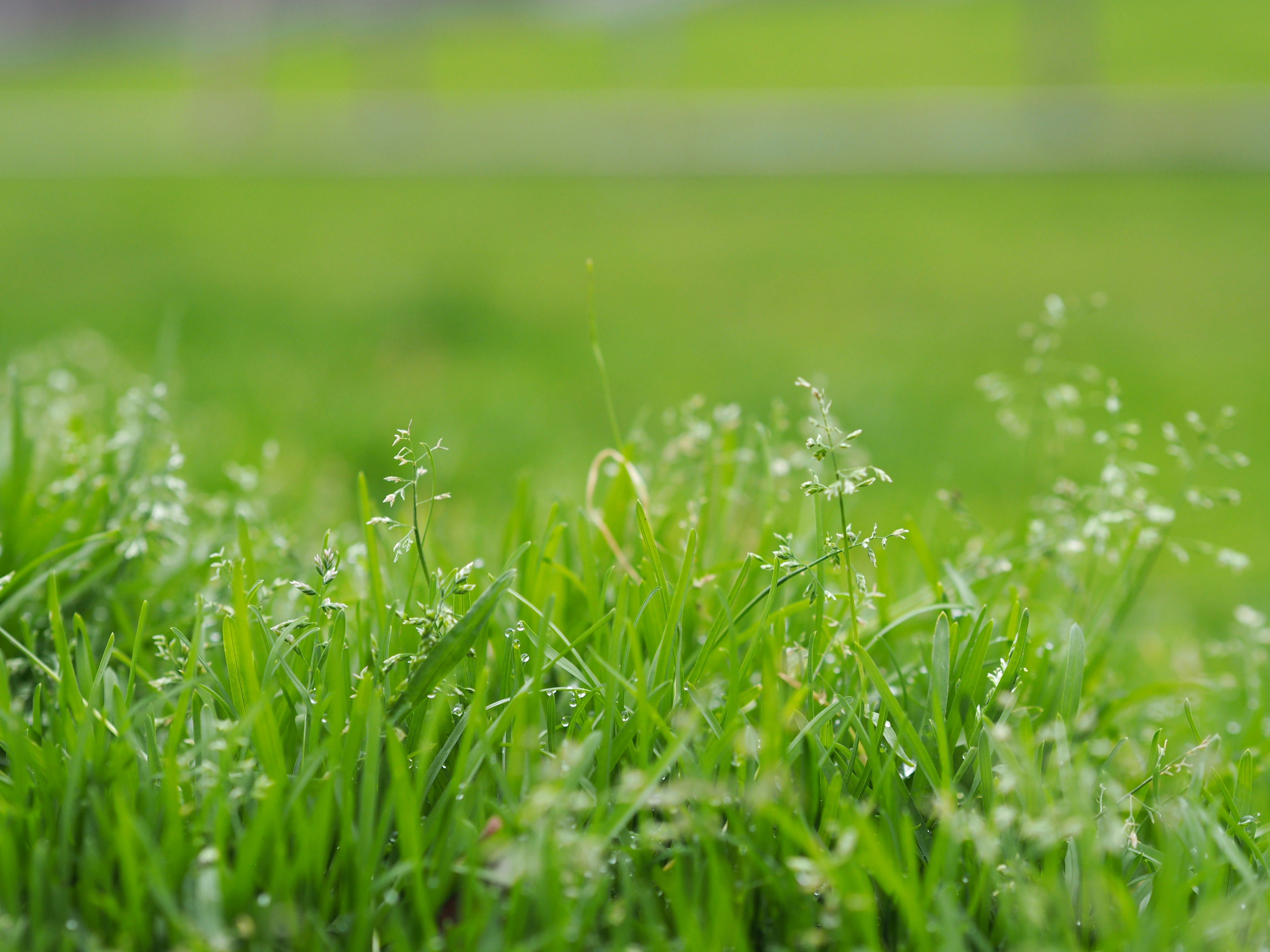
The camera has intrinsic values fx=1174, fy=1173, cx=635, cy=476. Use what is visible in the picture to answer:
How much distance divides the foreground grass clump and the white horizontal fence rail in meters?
9.09

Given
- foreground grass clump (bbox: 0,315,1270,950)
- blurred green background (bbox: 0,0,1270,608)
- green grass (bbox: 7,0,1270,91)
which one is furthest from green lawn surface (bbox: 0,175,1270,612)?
green grass (bbox: 7,0,1270,91)

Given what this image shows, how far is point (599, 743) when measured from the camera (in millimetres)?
1287

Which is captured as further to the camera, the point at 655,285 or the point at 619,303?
the point at 655,285

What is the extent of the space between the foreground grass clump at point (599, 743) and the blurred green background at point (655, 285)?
74cm

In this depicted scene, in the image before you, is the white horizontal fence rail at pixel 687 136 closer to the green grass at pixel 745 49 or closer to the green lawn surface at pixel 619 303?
the green grass at pixel 745 49

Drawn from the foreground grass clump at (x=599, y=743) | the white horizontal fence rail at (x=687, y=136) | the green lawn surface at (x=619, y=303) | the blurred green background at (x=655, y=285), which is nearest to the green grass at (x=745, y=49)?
the blurred green background at (x=655, y=285)

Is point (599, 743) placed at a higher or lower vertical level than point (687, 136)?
lower

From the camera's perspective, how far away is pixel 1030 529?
194cm

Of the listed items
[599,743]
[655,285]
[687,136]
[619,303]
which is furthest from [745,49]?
[599,743]

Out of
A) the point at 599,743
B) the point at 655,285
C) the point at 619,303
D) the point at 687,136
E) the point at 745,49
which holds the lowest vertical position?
the point at 599,743

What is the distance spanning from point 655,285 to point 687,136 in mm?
4735

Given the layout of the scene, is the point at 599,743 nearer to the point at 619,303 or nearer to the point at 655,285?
the point at 619,303

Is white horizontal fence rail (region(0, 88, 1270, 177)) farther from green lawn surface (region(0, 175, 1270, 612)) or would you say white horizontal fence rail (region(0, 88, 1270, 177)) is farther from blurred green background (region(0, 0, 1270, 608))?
green lawn surface (region(0, 175, 1270, 612))

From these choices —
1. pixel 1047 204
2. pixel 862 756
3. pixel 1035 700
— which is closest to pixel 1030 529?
pixel 1035 700
